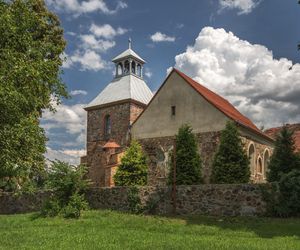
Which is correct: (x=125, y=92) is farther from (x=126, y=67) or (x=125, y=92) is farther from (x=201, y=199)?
(x=201, y=199)

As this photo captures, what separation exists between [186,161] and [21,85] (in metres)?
9.66

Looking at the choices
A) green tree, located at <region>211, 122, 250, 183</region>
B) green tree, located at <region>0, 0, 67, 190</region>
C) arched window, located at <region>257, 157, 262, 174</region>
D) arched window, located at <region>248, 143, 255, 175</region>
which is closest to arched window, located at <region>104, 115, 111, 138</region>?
arched window, located at <region>248, 143, 255, 175</region>

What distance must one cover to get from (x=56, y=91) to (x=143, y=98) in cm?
1663

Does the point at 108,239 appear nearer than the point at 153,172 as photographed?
Yes

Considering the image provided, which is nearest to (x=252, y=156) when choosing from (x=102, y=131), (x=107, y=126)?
(x=107, y=126)

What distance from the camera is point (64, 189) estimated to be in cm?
2052

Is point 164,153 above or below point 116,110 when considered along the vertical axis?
below

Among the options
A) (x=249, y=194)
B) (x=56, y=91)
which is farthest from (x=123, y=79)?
(x=249, y=194)

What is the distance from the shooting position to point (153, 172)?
28.5 meters

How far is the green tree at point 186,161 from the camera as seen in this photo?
2148 centimetres

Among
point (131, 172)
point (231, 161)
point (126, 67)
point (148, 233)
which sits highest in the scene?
point (126, 67)

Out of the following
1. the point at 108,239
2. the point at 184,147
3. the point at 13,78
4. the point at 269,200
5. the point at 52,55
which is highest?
the point at 52,55

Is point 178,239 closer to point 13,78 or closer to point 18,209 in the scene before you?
point 13,78

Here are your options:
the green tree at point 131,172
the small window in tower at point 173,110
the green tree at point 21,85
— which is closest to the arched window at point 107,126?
the small window in tower at point 173,110
